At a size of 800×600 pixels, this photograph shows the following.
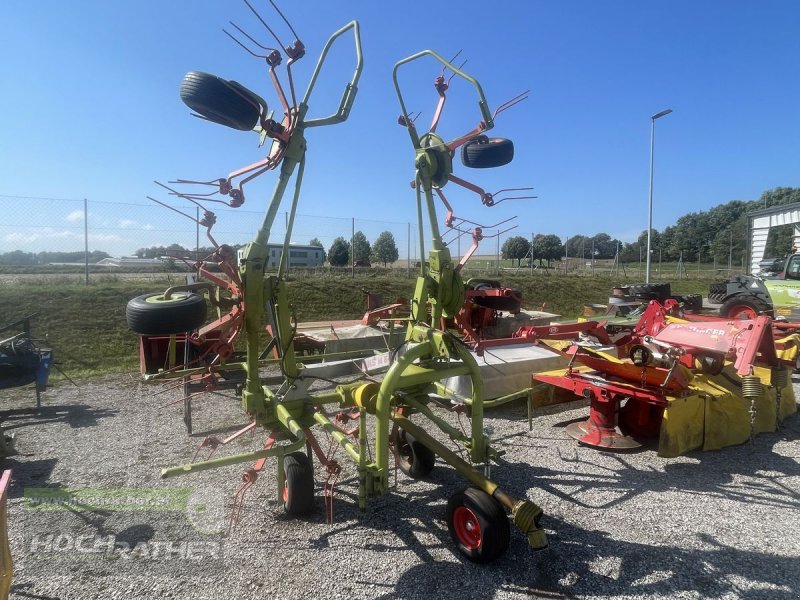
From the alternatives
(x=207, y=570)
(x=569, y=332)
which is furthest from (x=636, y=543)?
(x=569, y=332)

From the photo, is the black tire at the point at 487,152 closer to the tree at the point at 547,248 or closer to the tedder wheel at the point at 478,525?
the tedder wheel at the point at 478,525

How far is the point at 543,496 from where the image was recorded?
4320 mm

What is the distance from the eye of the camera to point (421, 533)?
373cm

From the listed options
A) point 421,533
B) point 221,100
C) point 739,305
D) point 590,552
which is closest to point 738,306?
point 739,305

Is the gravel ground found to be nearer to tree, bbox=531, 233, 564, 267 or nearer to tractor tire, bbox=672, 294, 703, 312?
tractor tire, bbox=672, 294, 703, 312

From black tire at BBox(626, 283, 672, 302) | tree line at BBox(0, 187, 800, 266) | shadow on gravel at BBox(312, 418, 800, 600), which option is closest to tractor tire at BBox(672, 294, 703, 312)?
black tire at BBox(626, 283, 672, 302)

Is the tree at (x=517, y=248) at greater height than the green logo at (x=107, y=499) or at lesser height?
greater

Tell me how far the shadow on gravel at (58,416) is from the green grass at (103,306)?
8.16 ft

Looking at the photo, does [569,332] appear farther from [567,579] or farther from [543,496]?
[567,579]

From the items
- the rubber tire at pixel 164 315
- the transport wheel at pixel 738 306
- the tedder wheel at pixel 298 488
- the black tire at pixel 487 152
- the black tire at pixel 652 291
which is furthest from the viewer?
the black tire at pixel 652 291

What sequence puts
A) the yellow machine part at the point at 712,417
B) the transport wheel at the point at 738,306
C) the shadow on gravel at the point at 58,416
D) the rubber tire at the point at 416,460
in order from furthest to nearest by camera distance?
the transport wheel at the point at 738,306 < the shadow on gravel at the point at 58,416 < the yellow machine part at the point at 712,417 < the rubber tire at the point at 416,460

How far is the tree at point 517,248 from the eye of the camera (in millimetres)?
23375

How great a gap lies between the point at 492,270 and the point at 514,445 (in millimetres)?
17596

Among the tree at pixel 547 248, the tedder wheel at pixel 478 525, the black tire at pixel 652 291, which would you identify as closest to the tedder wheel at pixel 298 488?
the tedder wheel at pixel 478 525
